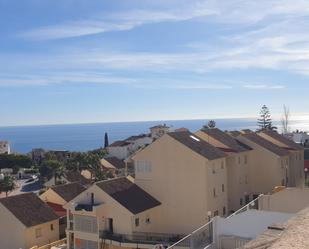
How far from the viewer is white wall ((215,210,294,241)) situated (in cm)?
2011

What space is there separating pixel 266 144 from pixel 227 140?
4086 mm

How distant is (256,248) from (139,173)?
28990mm

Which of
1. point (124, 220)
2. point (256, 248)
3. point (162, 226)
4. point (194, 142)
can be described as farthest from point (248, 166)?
point (256, 248)

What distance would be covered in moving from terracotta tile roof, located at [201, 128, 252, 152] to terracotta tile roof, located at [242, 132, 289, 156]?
1.15 m

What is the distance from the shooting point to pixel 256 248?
7039 mm

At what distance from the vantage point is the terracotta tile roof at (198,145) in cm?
3397

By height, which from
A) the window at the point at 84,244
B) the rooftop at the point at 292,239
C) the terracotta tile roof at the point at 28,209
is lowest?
the window at the point at 84,244

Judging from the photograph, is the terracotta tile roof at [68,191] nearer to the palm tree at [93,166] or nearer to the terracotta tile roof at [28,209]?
the terracotta tile roof at [28,209]

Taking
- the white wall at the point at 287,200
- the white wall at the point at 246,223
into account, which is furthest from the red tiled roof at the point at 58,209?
the white wall at the point at 246,223

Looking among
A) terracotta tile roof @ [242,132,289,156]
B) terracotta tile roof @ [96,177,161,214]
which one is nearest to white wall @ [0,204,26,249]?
terracotta tile roof @ [96,177,161,214]

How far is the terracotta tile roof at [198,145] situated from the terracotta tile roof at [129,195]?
16.0 feet

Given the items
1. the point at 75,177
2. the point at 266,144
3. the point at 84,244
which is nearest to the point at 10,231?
the point at 84,244

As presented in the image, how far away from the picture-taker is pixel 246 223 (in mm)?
20328

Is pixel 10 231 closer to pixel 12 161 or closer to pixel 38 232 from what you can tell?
pixel 38 232
